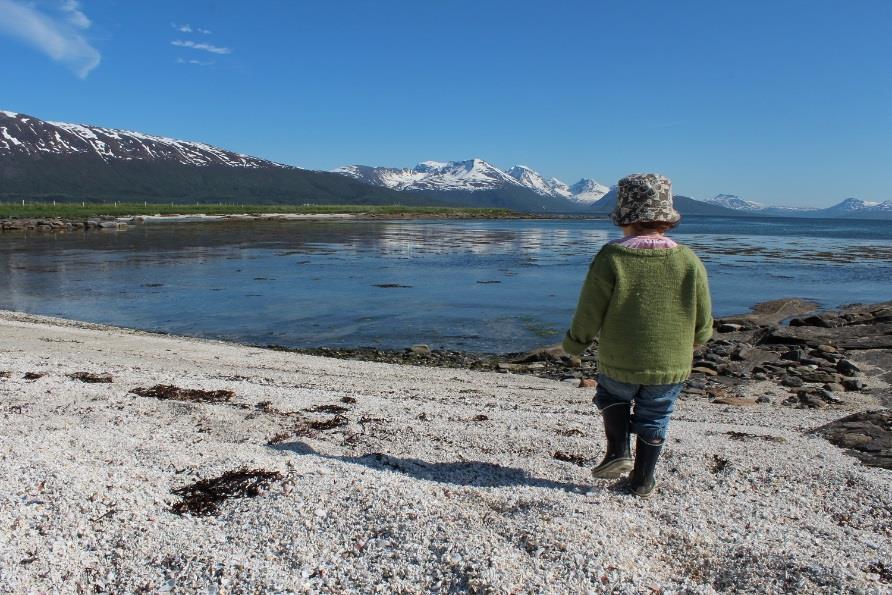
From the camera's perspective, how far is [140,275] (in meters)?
33.8

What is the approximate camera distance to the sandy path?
160 inches

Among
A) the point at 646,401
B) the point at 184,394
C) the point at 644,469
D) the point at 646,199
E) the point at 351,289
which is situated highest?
the point at 646,199

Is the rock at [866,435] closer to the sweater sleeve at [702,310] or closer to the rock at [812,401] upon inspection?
the rock at [812,401]

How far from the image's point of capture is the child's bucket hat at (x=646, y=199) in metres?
5.04

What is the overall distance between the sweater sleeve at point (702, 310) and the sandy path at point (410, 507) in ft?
4.58

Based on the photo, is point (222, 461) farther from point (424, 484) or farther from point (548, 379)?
point (548, 379)

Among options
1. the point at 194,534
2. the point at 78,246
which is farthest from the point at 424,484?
the point at 78,246

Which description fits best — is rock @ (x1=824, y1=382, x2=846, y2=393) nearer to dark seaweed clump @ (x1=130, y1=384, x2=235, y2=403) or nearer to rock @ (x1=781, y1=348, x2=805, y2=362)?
Result: rock @ (x1=781, y1=348, x2=805, y2=362)

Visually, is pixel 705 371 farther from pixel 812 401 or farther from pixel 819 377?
pixel 812 401

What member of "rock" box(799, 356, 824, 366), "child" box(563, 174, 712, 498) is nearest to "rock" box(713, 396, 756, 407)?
"rock" box(799, 356, 824, 366)

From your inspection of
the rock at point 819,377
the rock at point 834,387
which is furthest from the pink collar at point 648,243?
the rock at point 819,377

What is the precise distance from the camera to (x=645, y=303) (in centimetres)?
506

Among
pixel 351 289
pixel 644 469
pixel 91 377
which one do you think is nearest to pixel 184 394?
pixel 91 377

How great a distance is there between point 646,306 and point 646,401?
0.81m
